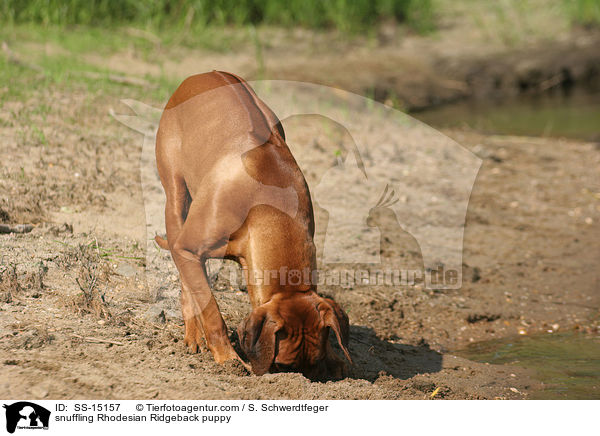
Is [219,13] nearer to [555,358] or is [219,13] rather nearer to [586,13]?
[586,13]

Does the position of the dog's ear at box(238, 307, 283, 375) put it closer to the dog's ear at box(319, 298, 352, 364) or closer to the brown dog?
the brown dog

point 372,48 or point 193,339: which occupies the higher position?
point 372,48

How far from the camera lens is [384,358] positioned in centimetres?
452

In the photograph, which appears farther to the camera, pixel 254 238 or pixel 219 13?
pixel 219 13

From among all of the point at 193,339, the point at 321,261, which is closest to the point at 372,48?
the point at 321,261

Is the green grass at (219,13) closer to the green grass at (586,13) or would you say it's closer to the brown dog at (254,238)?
the green grass at (586,13)

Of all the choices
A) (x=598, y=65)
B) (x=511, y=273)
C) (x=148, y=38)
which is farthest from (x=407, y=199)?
(x=598, y=65)

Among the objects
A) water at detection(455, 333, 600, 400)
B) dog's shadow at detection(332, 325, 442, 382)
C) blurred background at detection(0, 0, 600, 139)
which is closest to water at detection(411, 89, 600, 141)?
blurred background at detection(0, 0, 600, 139)

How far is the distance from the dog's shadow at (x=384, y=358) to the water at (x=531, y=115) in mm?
6046

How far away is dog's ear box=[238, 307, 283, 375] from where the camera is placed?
11.1 ft
